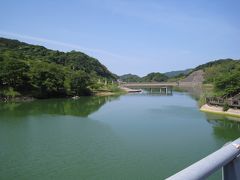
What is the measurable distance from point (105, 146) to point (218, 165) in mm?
12796

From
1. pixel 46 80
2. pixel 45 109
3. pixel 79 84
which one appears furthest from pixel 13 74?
pixel 45 109

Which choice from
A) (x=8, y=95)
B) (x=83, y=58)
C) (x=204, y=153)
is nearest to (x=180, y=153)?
(x=204, y=153)

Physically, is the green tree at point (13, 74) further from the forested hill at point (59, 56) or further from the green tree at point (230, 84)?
the forested hill at point (59, 56)

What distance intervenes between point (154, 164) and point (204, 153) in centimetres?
302

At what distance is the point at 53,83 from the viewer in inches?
1652

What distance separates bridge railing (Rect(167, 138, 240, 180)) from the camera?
0.97m

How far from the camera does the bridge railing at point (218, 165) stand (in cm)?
97

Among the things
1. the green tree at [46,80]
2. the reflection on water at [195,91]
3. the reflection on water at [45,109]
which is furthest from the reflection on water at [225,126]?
the green tree at [46,80]

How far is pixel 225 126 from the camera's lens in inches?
797

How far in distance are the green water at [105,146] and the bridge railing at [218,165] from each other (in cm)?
844

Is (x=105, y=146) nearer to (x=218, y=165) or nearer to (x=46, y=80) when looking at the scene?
(x=218, y=165)

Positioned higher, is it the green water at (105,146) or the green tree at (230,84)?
the green tree at (230,84)

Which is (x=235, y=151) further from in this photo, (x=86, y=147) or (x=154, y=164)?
(x=86, y=147)

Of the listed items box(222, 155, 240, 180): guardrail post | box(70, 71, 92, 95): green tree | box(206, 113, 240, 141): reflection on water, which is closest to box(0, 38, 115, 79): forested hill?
box(70, 71, 92, 95): green tree
